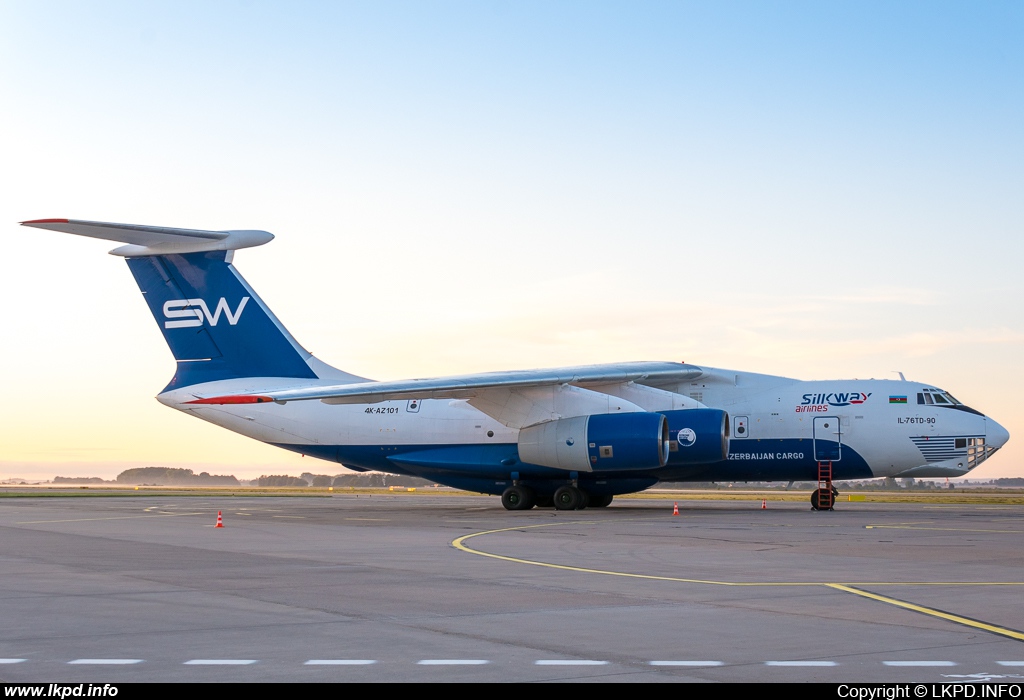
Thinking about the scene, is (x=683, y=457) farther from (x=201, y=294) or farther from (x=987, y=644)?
(x=987, y=644)

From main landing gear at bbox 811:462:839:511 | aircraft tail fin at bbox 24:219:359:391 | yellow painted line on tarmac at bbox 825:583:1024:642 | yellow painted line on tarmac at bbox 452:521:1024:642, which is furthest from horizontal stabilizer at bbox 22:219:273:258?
yellow painted line on tarmac at bbox 825:583:1024:642

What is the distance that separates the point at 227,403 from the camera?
965 inches

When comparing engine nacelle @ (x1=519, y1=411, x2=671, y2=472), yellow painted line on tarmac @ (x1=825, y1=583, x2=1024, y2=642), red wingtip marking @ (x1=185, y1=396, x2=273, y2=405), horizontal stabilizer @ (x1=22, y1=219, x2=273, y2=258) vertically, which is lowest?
yellow painted line on tarmac @ (x1=825, y1=583, x2=1024, y2=642)

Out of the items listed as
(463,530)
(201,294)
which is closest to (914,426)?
(463,530)

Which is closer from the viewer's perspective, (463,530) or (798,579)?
(798,579)

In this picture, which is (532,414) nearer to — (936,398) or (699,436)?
(699,436)

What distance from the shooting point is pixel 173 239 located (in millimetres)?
25797

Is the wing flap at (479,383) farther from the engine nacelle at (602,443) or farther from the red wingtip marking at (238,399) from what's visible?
the engine nacelle at (602,443)

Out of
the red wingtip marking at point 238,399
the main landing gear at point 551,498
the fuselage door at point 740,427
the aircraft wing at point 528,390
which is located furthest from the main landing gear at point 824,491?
the red wingtip marking at point 238,399

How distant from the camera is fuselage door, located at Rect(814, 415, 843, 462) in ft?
77.8

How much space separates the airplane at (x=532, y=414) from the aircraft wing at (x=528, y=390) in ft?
0.15

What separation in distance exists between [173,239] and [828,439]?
54.5ft

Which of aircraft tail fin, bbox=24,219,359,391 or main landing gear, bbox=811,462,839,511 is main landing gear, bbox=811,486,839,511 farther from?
aircraft tail fin, bbox=24,219,359,391
